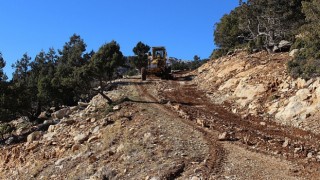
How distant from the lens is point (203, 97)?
29.4m

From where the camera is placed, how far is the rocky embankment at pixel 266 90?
2031 cm

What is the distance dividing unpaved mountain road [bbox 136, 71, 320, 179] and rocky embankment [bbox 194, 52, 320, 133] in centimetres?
100

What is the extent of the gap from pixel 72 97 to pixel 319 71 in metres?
25.1

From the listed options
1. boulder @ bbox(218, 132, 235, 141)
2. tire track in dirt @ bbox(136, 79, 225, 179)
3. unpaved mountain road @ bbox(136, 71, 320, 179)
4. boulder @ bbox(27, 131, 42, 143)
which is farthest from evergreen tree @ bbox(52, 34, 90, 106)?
boulder @ bbox(218, 132, 235, 141)

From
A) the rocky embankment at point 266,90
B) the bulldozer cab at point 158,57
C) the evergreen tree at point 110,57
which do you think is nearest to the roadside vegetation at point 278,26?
the rocky embankment at point 266,90

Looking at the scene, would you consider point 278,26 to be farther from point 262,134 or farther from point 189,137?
point 189,137

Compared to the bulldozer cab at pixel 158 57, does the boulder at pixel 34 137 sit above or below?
below

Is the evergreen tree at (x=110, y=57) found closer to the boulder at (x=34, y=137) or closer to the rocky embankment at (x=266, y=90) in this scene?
the rocky embankment at (x=266, y=90)

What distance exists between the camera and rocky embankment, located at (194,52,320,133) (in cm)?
2031

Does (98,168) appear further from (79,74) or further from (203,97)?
(203,97)

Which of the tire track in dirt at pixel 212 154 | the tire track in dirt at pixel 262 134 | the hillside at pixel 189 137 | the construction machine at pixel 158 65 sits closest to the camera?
the tire track in dirt at pixel 212 154

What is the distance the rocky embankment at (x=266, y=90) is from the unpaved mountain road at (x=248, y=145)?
998 mm

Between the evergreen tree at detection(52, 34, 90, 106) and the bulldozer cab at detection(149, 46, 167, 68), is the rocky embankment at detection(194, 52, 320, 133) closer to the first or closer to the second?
the bulldozer cab at detection(149, 46, 167, 68)

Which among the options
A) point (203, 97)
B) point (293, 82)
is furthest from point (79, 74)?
point (293, 82)
